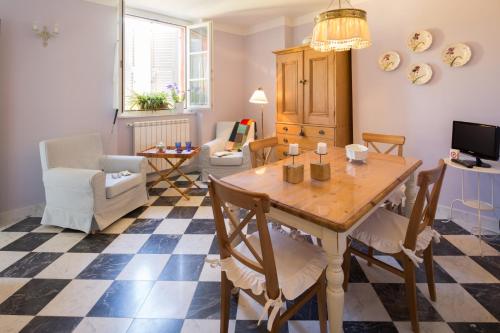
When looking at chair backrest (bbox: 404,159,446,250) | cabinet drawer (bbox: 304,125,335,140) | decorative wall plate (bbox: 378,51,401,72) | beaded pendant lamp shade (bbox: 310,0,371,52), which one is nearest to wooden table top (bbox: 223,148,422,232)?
chair backrest (bbox: 404,159,446,250)

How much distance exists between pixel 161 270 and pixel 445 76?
3.21 metres

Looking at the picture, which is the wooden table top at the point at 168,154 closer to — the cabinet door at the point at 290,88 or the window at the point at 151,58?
the window at the point at 151,58

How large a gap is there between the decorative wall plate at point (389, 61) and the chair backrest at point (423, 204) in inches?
84.3

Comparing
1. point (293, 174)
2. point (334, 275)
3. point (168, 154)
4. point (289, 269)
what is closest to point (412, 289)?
point (334, 275)

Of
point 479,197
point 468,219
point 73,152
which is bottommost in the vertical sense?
point 468,219

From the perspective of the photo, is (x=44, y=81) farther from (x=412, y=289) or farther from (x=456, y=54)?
(x=456, y=54)

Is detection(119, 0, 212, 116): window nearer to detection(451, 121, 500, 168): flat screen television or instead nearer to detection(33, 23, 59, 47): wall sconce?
detection(33, 23, 59, 47): wall sconce

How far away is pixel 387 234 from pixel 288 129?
8.40 ft

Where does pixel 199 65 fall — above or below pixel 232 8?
below

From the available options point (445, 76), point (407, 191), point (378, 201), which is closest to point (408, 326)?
point (378, 201)

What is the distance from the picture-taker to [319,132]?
3.70 m

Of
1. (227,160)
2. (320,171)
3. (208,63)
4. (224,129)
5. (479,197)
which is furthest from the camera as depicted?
(224,129)

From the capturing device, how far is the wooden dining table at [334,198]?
125 centimetres

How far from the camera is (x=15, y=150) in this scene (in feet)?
10.2
